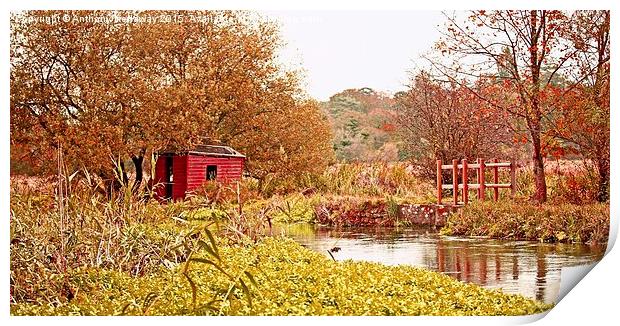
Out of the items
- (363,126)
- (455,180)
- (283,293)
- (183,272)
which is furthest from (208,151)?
(455,180)

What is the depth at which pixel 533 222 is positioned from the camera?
301 inches

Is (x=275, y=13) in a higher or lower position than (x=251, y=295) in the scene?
higher

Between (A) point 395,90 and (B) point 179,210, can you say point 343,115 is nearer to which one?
(A) point 395,90

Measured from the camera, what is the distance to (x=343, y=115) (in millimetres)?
7531

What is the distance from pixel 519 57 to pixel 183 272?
8.85 ft

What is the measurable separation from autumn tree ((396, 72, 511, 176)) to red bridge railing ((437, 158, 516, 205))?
0.05 metres

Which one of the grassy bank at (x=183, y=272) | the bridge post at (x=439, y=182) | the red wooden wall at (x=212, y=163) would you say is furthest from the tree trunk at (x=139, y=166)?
the bridge post at (x=439, y=182)

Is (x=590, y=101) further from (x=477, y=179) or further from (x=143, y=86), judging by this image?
(x=143, y=86)

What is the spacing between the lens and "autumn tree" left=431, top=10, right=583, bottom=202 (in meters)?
7.47

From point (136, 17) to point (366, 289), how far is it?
93.0 inches

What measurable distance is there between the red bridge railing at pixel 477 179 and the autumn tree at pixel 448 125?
52 mm

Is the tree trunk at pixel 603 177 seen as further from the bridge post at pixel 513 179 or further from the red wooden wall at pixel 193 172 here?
the red wooden wall at pixel 193 172

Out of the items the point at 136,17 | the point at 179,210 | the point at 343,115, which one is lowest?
the point at 179,210
